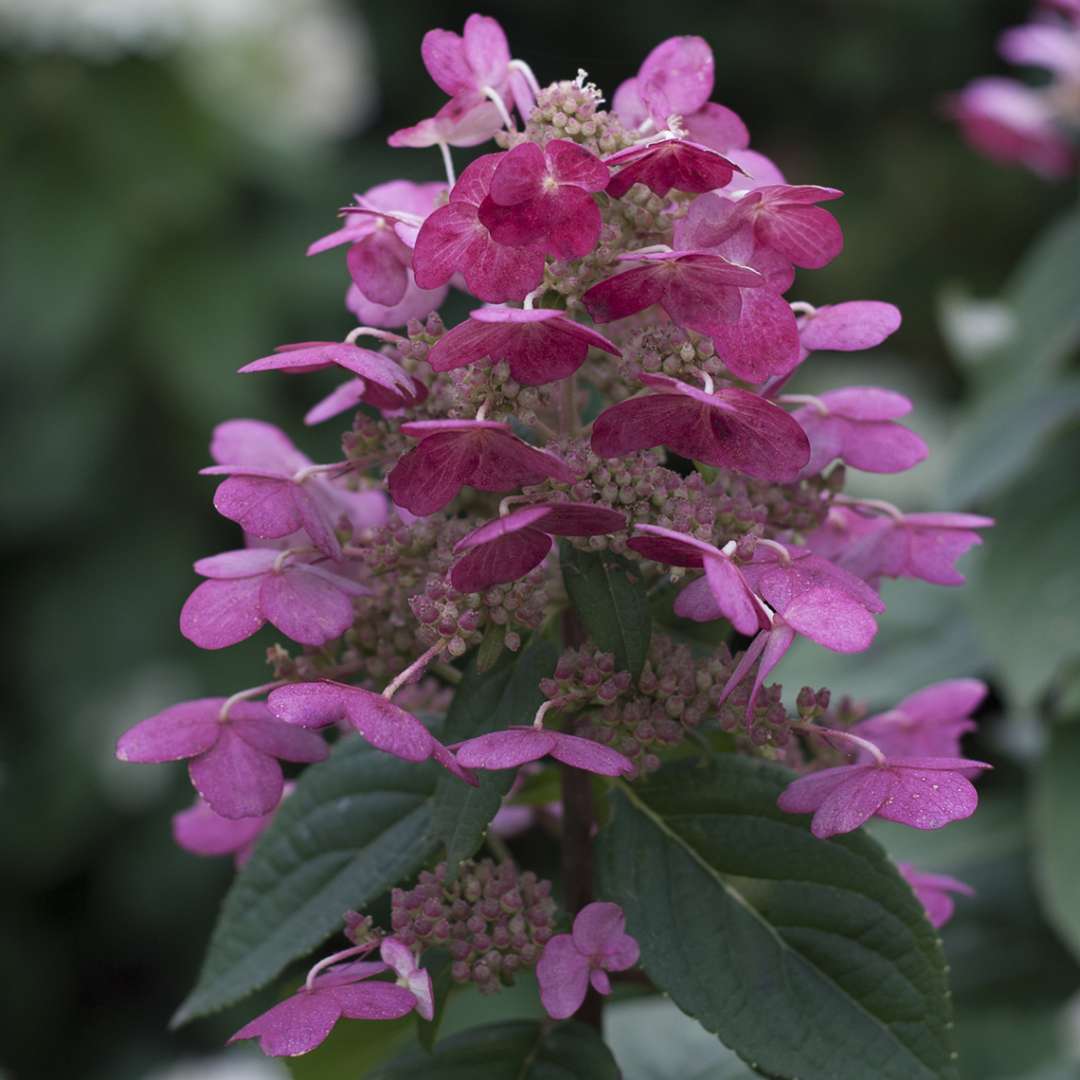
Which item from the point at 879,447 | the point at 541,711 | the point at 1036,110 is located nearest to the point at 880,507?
the point at 879,447

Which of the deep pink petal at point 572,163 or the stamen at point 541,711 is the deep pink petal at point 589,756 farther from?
the deep pink petal at point 572,163

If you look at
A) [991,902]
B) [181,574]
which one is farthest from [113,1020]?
[991,902]

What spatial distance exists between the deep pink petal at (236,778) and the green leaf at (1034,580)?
88cm

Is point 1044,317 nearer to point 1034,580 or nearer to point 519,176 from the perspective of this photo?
point 1034,580

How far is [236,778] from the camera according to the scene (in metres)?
0.75

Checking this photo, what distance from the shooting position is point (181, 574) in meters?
2.77

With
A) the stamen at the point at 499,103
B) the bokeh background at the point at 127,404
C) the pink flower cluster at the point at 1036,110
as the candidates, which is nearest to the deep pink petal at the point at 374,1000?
the stamen at the point at 499,103

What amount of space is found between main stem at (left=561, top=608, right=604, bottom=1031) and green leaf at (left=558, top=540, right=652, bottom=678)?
0.44 feet

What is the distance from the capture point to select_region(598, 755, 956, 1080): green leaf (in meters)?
0.72

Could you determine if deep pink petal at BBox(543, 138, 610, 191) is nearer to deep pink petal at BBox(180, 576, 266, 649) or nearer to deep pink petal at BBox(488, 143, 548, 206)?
deep pink petal at BBox(488, 143, 548, 206)

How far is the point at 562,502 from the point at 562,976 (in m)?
0.24

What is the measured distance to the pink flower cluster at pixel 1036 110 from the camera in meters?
1.82

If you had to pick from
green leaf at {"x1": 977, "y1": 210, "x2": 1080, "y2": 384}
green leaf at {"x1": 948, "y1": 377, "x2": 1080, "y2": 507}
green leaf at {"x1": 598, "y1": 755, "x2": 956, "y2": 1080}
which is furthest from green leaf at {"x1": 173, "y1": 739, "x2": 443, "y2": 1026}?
green leaf at {"x1": 977, "y1": 210, "x2": 1080, "y2": 384}

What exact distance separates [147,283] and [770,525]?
2.23 meters
